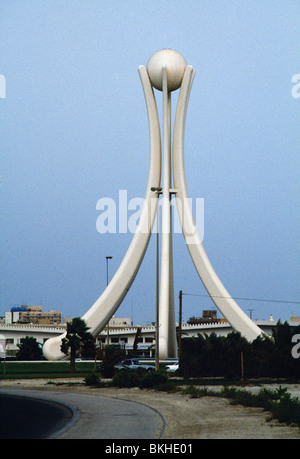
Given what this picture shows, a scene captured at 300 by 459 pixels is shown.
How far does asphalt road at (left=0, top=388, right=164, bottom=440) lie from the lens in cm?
1132

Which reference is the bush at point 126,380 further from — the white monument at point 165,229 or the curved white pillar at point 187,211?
the curved white pillar at point 187,211

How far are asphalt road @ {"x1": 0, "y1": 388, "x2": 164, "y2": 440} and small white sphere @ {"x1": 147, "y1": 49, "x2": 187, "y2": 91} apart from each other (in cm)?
2865

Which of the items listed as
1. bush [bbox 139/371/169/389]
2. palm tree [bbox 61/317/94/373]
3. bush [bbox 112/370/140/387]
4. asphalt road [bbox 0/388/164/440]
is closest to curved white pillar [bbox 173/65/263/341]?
palm tree [bbox 61/317/94/373]

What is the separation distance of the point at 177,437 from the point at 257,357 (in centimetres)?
2099

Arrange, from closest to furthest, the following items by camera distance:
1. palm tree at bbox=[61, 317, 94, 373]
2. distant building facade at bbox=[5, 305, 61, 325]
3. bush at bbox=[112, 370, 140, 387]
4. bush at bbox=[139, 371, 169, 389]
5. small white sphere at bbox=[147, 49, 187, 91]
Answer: bush at bbox=[139, 371, 169, 389] < bush at bbox=[112, 370, 140, 387] < palm tree at bbox=[61, 317, 94, 373] < small white sphere at bbox=[147, 49, 187, 91] < distant building facade at bbox=[5, 305, 61, 325]

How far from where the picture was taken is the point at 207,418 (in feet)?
45.8

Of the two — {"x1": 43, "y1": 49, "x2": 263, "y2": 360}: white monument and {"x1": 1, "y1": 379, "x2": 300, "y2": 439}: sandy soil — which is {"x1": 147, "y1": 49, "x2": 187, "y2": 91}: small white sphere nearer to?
{"x1": 43, "y1": 49, "x2": 263, "y2": 360}: white monument

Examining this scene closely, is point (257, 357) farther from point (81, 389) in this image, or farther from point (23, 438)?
point (23, 438)

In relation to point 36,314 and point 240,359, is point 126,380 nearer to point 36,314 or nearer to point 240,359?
point 240,359

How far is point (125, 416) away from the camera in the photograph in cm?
1434

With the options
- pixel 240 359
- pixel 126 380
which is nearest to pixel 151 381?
pixel 126 380

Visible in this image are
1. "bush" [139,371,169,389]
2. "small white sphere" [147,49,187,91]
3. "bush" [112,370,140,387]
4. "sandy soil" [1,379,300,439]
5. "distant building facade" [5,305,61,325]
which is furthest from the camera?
"distant building facade" [5,305,61,325]

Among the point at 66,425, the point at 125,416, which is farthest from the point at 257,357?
the point at 66,425

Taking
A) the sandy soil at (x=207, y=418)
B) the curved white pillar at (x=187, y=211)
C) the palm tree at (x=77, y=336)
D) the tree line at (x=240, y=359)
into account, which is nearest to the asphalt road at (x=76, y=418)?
the sandy soil at (x=207, y=418)
